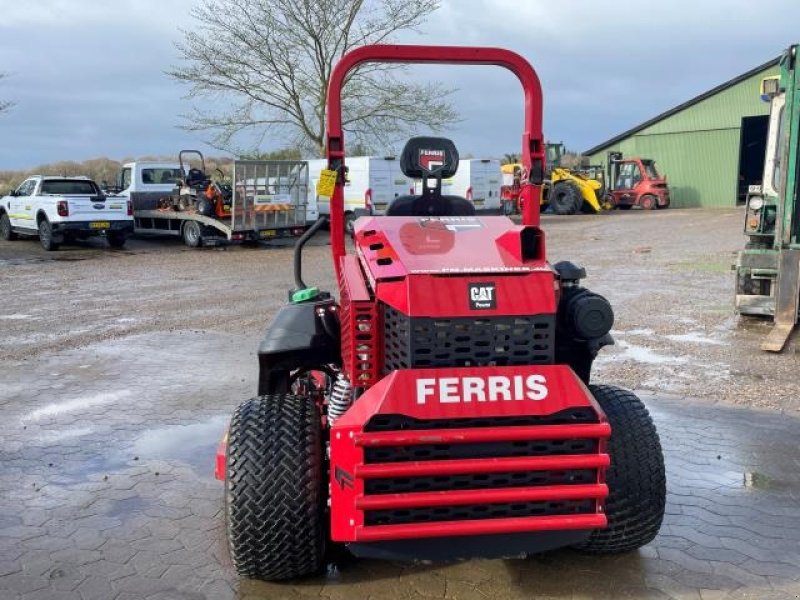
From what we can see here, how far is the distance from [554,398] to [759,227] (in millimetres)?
6660

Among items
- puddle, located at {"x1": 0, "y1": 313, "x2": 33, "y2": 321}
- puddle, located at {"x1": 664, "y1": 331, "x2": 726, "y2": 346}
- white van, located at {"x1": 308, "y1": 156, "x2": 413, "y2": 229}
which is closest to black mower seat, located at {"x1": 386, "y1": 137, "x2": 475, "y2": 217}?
puddle, located at {"x1": 664, "y1": 331, "x2": 726, "y2": 346}

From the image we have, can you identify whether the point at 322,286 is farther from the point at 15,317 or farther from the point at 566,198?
the point at 566,198

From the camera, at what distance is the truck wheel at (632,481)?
319 centimetres

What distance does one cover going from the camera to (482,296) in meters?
2.90

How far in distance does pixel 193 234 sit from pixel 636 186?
1888 cm

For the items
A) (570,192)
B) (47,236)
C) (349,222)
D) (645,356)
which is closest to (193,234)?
(47,236)

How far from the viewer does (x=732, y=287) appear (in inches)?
452

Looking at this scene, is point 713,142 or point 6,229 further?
point 713,142

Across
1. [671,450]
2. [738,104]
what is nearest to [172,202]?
[671,450]

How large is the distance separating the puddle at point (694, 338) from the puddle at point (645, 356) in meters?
0.60

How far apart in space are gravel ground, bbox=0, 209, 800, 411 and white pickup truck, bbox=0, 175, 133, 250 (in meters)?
0.47

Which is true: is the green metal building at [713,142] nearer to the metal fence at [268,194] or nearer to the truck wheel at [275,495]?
the metal fence at [268,194]

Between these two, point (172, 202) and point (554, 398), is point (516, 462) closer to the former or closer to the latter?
point (554, 398)

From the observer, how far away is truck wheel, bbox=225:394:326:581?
119 inches
